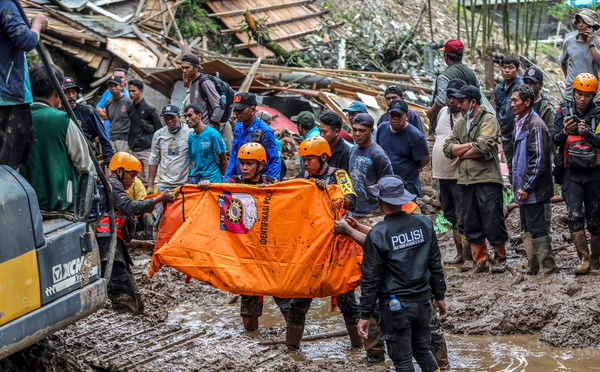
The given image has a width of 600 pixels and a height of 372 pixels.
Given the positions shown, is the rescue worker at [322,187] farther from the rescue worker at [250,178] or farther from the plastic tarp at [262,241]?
the rescue worker at [250,178]

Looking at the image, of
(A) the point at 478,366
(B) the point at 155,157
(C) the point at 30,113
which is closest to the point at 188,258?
(C) the point at 30,113

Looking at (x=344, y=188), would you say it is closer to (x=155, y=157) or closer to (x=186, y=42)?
(x=155, y=157)

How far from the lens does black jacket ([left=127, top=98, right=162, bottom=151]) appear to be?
11.0m

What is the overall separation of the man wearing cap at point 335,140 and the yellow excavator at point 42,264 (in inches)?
115

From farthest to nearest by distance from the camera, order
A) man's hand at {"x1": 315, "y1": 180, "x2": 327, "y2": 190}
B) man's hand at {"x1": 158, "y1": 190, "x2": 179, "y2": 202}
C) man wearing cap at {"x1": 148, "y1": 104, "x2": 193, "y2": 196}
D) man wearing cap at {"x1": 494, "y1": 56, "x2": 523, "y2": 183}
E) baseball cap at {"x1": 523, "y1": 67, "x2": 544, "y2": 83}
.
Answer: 1. man wearing cap at {"x1": 148, "y1": 104, "x2": 193, "y2": 196}
2. man wearing cap at {"x1": 494, "y1": 56, "x2": 523, "y2": 183}
3. baseball cap at {"x1": 523, "y1": 67, "x2": 544, "y2": 83}
4. man's hand at {"x1": 158, "y1": 190, "x2": 179, "y2": 202}
5. man's hand at {"x1": 315, "y1": 180, "x2": 327, "y2": 190}

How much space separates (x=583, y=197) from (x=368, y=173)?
105 inches

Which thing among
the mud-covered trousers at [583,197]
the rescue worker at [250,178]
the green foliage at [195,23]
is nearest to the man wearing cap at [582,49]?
the mud-covered trousers at [583,197]

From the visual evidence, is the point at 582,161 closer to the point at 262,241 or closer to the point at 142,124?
→ the point at 262,241

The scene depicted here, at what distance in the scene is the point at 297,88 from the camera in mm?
15547

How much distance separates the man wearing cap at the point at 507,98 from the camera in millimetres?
8945

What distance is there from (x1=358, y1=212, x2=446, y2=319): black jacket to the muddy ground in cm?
110

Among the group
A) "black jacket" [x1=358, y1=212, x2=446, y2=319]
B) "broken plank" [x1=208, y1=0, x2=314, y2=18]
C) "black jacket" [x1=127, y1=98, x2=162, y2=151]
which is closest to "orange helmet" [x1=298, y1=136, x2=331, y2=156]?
"black jacket" [x1=358, y1=212, x2=446, y2=319]

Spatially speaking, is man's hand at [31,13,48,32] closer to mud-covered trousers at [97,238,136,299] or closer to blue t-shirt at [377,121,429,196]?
mud-covered trousers at [97,238,136,299]

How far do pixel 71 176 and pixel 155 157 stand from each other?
16.0 feet
